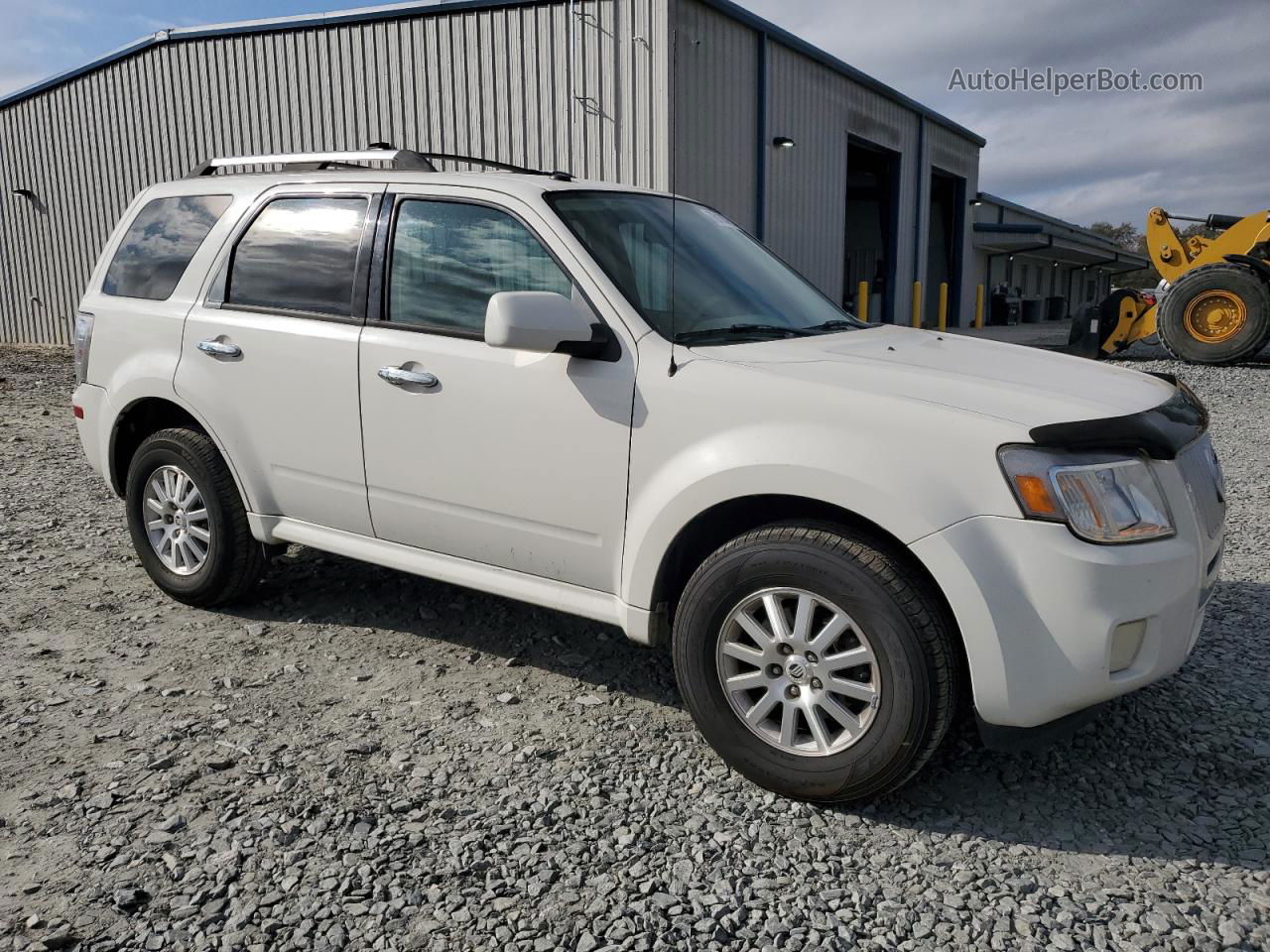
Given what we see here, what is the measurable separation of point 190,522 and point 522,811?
2378 mm

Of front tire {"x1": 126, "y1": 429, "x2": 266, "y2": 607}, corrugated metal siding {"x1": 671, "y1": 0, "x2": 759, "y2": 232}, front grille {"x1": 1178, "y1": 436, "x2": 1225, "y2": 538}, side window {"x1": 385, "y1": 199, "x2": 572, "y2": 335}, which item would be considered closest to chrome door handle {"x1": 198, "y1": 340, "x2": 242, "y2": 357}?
front tire {"x1": 126, "y1": 429, "x2": 266, "y2": 607}

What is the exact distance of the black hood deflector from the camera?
2582 millimetres

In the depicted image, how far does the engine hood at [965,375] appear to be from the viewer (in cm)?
274

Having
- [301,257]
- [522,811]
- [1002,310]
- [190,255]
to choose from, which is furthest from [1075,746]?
[1002,310]

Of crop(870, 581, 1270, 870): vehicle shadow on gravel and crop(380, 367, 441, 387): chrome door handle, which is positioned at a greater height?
crop(380, 367, 441, 387): chrome door handle

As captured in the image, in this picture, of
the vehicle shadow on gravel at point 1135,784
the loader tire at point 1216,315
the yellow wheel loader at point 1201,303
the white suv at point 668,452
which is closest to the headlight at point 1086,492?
the white suv at point 668,452

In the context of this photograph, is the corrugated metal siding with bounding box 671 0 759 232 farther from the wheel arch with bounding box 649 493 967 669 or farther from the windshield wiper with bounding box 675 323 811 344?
the wheel arch with bounding box 649 493 967 669

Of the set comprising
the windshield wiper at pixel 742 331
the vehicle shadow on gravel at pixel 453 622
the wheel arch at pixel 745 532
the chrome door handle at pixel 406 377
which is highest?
the windshield wiper at pixel 742 331

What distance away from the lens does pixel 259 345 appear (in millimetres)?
4020

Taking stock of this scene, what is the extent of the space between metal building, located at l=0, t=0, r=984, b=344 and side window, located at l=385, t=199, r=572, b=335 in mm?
6923

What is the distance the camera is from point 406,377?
3.59m

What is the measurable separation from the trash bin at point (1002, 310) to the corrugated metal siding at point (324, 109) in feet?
73.8

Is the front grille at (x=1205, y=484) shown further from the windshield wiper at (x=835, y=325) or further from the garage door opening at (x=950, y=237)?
the garage door opening at (x=950, y=237)

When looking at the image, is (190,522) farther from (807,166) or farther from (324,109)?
(807,166)
